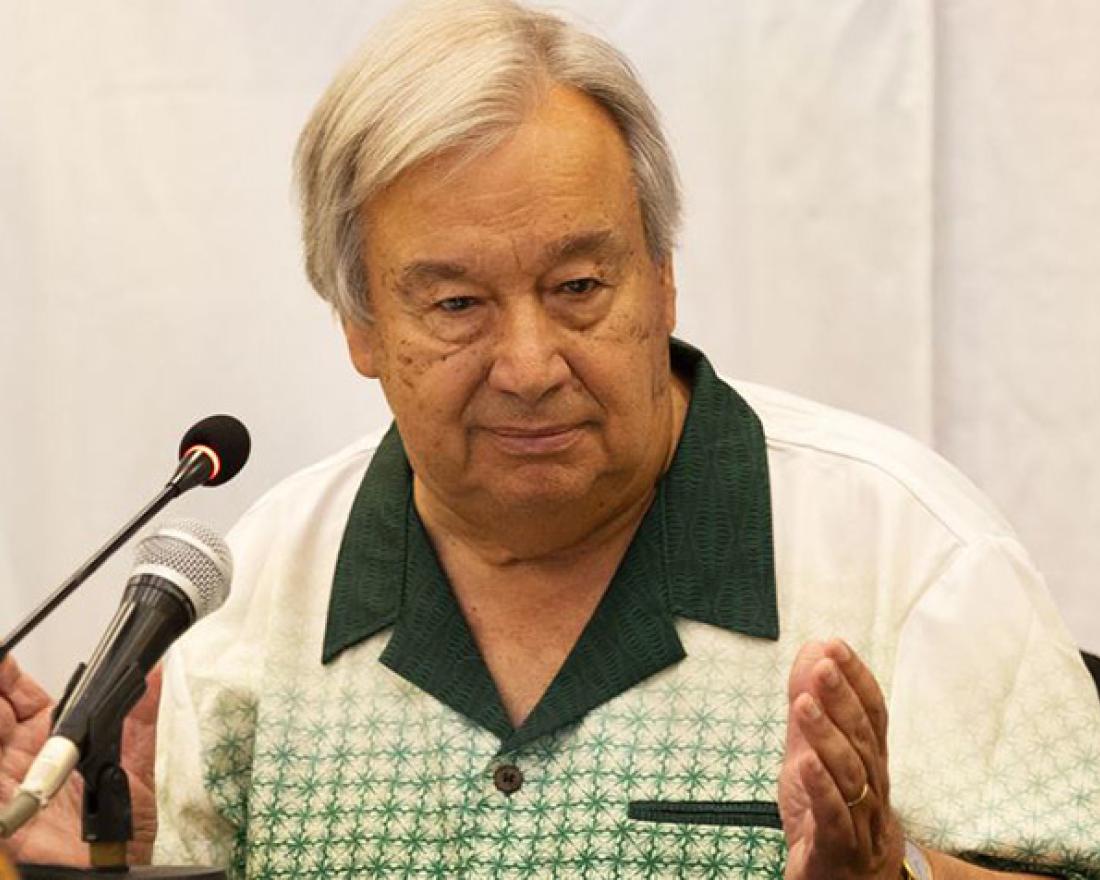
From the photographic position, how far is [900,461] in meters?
2.48

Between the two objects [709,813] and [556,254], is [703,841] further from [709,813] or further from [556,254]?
[556,254]

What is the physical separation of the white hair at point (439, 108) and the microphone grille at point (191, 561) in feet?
1.80

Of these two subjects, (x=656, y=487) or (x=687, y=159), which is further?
(x=687, y=159)

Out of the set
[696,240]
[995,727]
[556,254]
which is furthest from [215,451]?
[696,240]

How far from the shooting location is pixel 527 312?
229 cm

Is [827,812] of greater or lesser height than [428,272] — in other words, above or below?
below

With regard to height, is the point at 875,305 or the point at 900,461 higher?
the point at 875,305

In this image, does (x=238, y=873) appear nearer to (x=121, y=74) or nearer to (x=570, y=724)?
(x=570, y=724)

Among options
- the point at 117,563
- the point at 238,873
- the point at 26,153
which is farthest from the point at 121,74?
the point at 238,873

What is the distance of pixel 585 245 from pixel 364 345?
0.34m

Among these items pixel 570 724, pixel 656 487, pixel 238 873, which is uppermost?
pixel 656 487

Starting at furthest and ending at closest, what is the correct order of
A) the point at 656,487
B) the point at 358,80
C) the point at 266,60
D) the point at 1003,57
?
the point at 266,60 < the point at 1003,57 < the point at 656,487 < the point at 358,80

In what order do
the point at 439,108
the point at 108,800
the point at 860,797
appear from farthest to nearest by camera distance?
1. the point at 439,108
2. the point at 860,797
3. the point at 108,800

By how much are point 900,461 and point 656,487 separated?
0.29 meters
